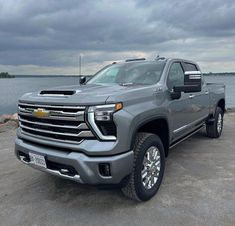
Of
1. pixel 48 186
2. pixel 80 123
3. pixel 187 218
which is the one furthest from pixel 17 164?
pixel 187 218

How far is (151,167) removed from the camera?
3580 mm

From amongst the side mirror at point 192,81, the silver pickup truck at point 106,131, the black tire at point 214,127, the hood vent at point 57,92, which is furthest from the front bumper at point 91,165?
the black tire at point 214,127

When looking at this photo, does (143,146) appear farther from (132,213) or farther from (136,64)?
(136,64)

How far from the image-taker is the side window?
14.1 feet

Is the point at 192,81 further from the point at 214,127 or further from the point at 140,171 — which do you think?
the point at 214,127

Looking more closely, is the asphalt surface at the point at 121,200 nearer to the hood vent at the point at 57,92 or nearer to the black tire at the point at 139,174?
the black tire at the point at 139,174

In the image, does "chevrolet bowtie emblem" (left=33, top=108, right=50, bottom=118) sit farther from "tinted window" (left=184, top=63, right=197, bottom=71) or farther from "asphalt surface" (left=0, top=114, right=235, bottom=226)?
"tinted window" (left=184, top=63, right=197, bottom=71)

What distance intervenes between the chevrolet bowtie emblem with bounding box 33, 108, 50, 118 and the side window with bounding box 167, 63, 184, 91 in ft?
6.39

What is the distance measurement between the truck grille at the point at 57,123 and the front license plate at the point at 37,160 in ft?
0.78

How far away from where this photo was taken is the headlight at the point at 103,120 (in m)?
2.90

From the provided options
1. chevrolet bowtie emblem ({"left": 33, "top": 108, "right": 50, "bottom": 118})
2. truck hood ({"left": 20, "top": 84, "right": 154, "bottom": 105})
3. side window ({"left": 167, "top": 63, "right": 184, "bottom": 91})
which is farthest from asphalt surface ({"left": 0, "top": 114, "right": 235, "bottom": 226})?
side window ({"left": 167, "top": 63, "right": 184, "bottom": 91})

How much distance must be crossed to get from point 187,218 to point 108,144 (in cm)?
126

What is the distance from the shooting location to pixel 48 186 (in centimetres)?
408

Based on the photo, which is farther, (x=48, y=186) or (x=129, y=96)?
(x=48, y=186)
